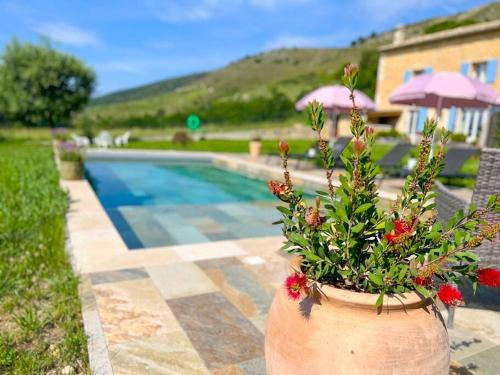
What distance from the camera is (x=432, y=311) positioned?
57.9 inches

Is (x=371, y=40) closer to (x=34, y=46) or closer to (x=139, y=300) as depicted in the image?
(x=34, y=46)

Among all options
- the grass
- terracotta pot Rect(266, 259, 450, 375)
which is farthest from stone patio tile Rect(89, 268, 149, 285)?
terracotta pot Rect(266, 259, 450, 375)

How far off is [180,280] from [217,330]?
33.0 inches

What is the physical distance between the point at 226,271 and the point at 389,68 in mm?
25761

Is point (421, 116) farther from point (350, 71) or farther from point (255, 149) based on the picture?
point (350, 71)

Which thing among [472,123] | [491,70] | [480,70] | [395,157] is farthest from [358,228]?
[480,70]

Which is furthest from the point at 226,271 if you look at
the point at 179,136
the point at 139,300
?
the point at 179,136

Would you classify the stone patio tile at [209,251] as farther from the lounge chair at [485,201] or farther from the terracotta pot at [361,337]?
the terracotta pot at [361,337]

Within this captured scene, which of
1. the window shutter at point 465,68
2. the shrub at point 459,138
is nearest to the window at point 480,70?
the window shutter at point 465,68

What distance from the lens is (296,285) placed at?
1.45m

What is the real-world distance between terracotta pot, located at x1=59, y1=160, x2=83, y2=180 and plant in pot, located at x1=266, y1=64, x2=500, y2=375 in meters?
7.55

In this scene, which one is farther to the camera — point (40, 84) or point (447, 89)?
point (40, 84)

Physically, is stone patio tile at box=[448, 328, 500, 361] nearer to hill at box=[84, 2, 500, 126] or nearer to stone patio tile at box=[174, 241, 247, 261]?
stone patio tile at box=[174, 241, 247, 261]

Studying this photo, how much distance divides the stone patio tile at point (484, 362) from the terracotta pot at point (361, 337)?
935 millimetres
